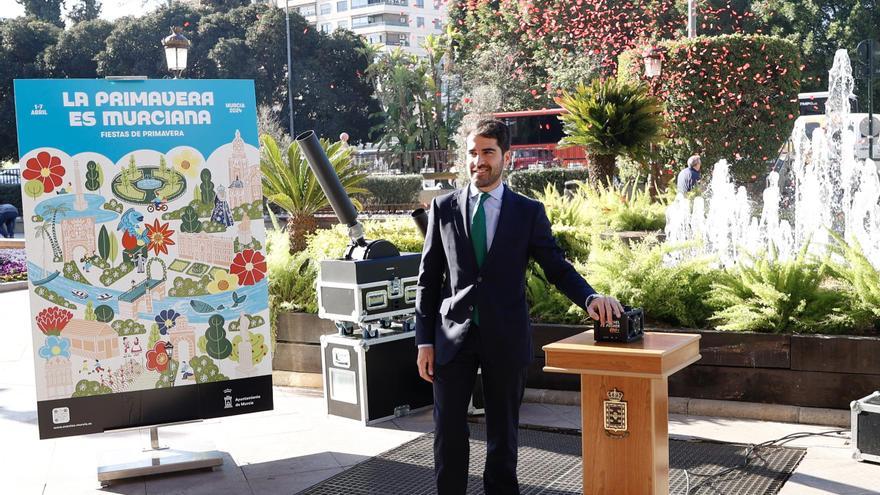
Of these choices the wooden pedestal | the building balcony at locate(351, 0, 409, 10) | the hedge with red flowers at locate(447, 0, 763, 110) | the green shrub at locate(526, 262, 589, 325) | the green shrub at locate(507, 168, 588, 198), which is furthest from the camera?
the building balcony at locate(351, 0, 409, 10)

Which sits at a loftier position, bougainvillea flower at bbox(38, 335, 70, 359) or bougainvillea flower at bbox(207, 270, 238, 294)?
bougainvillea flower at bbox(207, 270, 238, 294)

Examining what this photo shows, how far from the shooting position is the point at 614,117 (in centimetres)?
1301

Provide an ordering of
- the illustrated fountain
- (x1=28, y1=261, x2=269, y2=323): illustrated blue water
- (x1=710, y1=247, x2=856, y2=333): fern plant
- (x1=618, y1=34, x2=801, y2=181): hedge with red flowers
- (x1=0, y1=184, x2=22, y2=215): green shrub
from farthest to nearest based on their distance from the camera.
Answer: (x1=0, y1=184, x2=22, y2=215): green shrub, (x1=618, y1=34, x2=801, y2=181): hedge with red flowers, the illustrated fountain, (x1=710, y1=247, x2=856, y2=333): fern plant, (x1=28, y1=261, x2=269, y2=323): illustrated blue water

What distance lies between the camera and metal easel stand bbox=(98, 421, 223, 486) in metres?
5.05

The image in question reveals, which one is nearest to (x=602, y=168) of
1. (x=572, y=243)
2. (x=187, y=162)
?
(x=572, y=243)

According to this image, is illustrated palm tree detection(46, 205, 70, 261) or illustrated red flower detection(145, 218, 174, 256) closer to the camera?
illustrated palm tree detection(46, 205, 70, 261)

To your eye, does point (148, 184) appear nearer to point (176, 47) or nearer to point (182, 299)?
point (182, 299)

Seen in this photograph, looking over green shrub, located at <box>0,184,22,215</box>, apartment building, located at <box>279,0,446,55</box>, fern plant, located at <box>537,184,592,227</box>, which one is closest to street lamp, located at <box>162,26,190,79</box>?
fern plant, located at <box>537,184,592,227</box>

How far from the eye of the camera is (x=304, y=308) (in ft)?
24.2

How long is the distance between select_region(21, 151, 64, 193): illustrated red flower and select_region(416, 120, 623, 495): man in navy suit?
2247mm

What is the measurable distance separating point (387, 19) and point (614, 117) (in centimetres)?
9317

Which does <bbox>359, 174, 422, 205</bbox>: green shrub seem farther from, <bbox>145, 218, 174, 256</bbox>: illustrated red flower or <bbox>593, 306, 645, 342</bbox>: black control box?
<bbox>593, 306, 645, 342</bbox>: black control box

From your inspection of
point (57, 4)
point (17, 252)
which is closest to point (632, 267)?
point (17, 252)

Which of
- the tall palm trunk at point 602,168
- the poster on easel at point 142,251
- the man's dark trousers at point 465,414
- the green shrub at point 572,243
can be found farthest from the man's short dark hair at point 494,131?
the tall palm trunk at point 602,168
